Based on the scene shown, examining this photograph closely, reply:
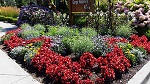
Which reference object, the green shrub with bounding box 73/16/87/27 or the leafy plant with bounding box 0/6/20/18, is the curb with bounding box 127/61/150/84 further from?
the leafy plant with bounding box 0/6/20/18

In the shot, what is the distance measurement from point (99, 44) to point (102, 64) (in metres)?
1.20

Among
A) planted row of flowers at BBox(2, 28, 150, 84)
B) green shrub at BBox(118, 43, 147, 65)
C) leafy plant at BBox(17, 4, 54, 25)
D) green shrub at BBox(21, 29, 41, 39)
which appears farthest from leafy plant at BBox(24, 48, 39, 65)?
leafy plant at BBox(17, 4, 54, 25)

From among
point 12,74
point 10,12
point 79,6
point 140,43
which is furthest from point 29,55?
point 10,12

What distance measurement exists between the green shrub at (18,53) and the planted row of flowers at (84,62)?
0.03 metres

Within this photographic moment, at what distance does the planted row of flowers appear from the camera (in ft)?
17.7

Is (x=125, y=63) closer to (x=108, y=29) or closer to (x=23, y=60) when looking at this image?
(x=23, y=60)

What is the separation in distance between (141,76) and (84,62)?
4.04 ft

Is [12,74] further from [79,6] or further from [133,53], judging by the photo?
[79,6]

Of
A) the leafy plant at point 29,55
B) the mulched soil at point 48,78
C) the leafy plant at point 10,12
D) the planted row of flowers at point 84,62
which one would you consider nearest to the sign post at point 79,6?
the planted row of flowers at point 84,62

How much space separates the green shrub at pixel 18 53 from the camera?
7.05m

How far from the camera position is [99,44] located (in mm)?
7125

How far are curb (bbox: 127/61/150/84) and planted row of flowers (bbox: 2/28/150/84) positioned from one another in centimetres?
28

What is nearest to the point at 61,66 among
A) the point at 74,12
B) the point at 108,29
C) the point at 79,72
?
the point at 79,72

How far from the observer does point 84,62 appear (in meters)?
5.98
